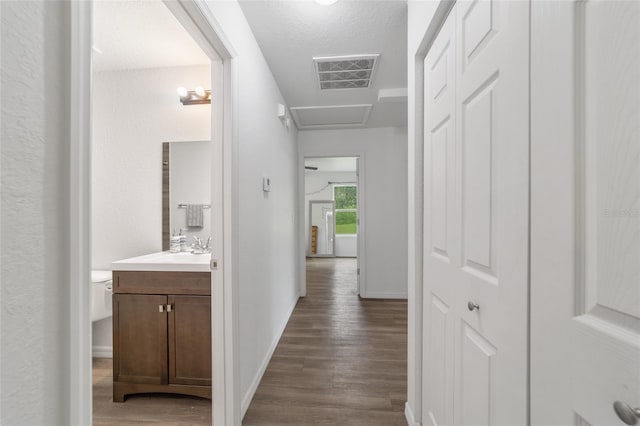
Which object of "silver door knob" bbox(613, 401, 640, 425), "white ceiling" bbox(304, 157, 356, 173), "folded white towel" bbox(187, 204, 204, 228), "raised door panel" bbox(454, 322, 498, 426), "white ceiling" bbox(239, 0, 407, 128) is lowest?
"raised door panel" bbox(454, 322, 498, 426)

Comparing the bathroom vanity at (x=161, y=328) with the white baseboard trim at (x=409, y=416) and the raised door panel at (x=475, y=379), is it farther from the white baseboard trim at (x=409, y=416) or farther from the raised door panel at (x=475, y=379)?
the raised door panel at (x=475, y=379)

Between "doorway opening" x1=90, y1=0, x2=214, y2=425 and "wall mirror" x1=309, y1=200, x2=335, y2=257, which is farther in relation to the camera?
"wall mirror" x1=309, y1=200, x2=335, y2=257

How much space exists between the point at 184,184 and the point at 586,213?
8.16 feet

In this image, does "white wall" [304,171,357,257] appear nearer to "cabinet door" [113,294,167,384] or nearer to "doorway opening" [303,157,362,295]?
"doorway opening" [303,157,362,295]

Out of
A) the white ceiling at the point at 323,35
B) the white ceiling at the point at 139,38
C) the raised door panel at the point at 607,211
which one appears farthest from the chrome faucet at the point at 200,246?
the raised door panel at the point at 607,211

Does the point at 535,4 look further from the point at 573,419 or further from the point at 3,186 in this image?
the point at 3,186

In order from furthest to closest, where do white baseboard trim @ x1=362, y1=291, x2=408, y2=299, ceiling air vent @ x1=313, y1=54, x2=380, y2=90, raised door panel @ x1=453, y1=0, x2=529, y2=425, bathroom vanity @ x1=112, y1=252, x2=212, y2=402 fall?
1. white baseboard trim @ x1=362, y1=291, x2=408, y2=299
2. ceiling air vent @ x1=313, y1=54, x2=380, y2=90
3. bathroom vanity @ x1=112, y1=252, x2=212, y2=402
4. raised door panel @ x1=453, y1=0, x2=529, y2=425

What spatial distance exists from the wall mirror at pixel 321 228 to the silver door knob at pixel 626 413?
7.93 meters

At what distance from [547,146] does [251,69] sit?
1.81 metres

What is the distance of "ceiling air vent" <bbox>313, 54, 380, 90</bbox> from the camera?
2.29 m

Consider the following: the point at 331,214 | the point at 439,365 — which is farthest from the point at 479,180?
the point at 331,214

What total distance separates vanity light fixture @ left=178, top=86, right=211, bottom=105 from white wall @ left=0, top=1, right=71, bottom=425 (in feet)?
6.10

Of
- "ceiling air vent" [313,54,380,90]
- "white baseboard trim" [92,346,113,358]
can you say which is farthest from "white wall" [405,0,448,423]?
"white baseboard trim" [92,346,113,358]

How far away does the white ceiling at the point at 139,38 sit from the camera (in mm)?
1666
